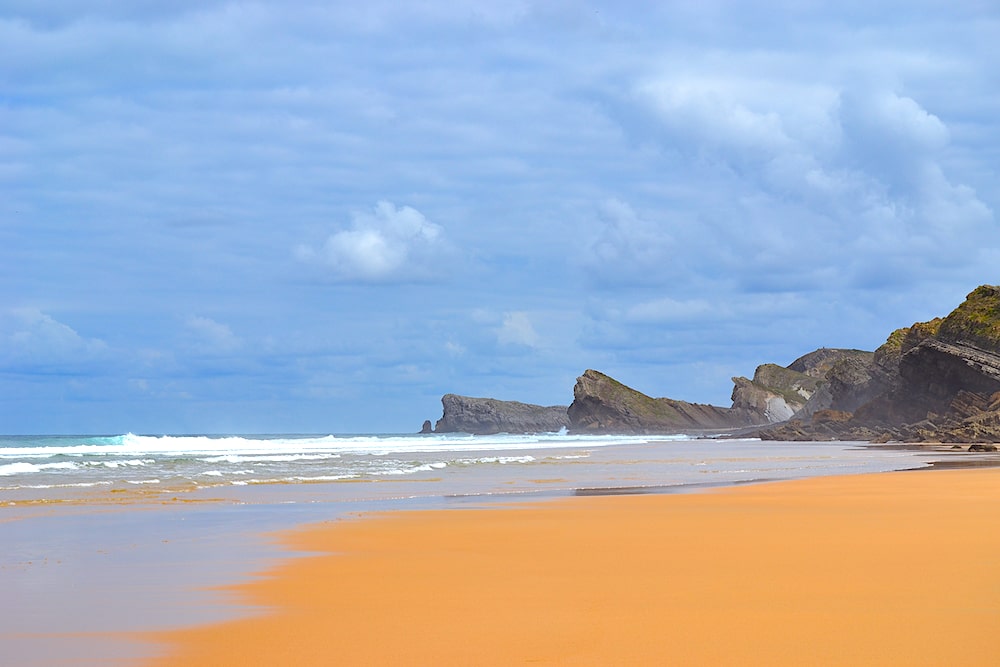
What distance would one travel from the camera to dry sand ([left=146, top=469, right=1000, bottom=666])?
537 centimetres

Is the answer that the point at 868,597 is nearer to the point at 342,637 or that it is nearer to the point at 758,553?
the point at 758,553

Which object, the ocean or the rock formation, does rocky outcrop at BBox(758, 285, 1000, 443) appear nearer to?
the rock formation

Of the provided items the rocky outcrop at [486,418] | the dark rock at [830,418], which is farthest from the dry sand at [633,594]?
the rocky outcrop at [486,418]

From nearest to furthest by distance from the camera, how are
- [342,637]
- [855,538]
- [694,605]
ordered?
[342,637] < [694,605] < [855,538]

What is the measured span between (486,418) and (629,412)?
43.6 m

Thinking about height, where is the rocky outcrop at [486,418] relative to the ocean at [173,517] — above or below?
above

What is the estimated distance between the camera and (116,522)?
43.4 ft

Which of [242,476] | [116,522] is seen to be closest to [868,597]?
[116,522]

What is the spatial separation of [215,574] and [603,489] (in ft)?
38.6

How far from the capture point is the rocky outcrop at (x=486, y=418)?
7030 inches

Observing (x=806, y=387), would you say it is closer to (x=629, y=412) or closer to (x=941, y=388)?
(x=629, y=412)

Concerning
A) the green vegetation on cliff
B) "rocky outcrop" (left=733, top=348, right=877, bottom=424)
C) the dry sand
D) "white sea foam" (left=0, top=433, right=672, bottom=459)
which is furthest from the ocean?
"rocky outcrop" (left=733, top=348, right=877, bottom=424)

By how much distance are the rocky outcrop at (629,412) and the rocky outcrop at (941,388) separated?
56.2 meters

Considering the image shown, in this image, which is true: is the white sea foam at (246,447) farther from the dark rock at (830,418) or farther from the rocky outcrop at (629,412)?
the rocky outcrop at (629,412)
